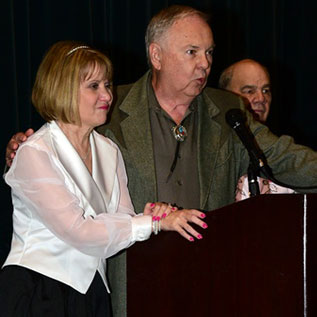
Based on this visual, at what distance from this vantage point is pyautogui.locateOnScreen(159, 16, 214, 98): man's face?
2.60 m

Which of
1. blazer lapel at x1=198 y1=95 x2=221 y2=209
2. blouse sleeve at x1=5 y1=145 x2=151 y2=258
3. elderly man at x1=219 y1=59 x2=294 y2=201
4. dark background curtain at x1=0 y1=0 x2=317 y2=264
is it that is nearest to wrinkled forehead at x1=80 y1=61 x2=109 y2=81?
blouse sleeve at x1=5 y1=145 x2=151 y2=258

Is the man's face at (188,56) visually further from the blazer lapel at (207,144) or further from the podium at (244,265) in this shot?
the podium at (244,265)

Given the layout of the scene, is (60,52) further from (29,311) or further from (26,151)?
(29,311)

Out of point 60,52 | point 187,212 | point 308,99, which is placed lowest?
point 308,99

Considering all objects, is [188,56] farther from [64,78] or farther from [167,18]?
[64,78]

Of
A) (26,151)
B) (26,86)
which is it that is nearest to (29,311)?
(26,151)

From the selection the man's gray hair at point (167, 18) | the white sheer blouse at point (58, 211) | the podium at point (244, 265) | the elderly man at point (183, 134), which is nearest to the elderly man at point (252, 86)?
the elderly man at point (183, 134)

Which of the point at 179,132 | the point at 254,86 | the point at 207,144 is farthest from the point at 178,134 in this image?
the point at 254,86

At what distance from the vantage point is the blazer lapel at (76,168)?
2.18m

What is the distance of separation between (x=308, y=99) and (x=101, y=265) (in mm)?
3335

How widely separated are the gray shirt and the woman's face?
41cm

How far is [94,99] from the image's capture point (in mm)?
2232

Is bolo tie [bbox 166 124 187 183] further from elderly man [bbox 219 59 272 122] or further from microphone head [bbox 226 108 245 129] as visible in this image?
elderly man [bbox 219 59 272 122]

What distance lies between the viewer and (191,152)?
2.64 meters
